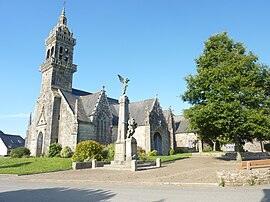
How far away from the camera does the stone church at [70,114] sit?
31.5 m

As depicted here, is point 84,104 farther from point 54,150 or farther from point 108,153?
point 108,153

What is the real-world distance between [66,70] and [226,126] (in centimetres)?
2936

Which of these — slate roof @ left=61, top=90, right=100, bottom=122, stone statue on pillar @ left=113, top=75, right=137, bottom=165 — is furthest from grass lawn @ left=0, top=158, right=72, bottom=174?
slate roof @ left=61, top=90, right=100, bottom=122

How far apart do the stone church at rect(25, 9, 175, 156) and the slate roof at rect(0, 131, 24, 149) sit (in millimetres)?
22700

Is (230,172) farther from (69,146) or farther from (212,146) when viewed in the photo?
(212,146)

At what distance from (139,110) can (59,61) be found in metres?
16.6

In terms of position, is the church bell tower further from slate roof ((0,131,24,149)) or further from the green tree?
slate roof ((0,131,24,149))

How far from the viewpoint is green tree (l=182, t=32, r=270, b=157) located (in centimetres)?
1689

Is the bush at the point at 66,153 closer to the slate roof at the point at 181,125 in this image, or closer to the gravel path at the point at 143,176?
the gravel path at the point at 143,176

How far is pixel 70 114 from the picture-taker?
1236 inches

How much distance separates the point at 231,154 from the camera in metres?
28.3

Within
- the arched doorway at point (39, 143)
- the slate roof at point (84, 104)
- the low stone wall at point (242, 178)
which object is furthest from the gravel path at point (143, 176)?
the arched doorway at point (39, 143)

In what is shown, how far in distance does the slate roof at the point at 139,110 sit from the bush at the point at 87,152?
15.6 metres

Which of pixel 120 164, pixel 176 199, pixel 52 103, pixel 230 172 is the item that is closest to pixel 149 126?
pixel 52 103
